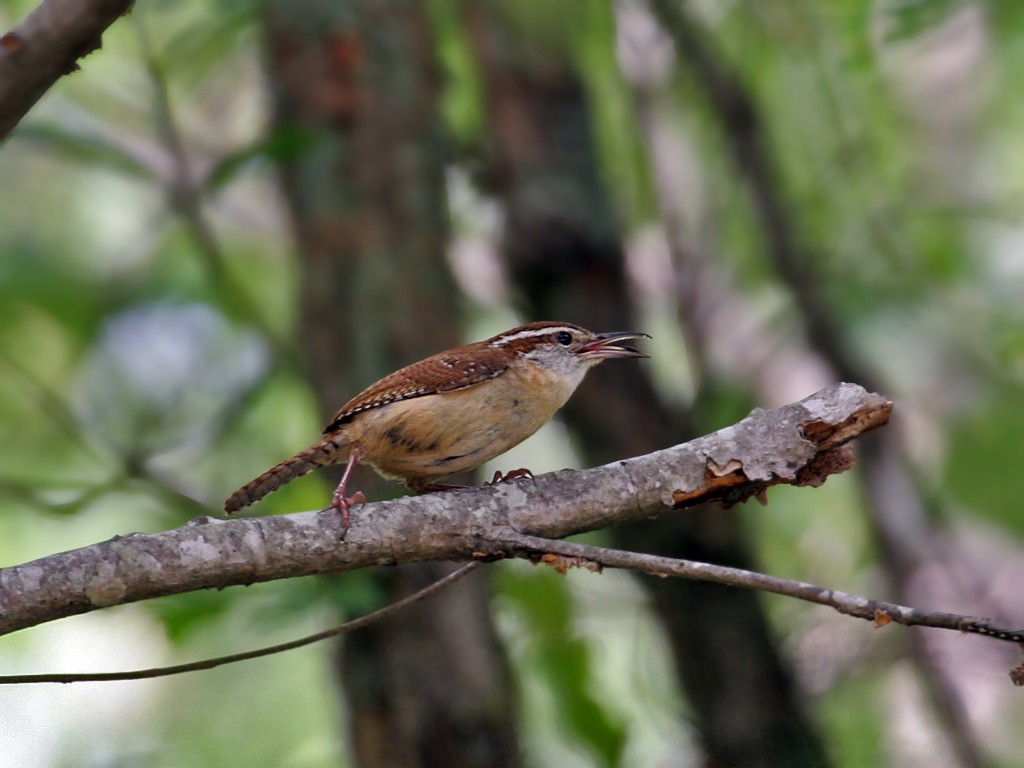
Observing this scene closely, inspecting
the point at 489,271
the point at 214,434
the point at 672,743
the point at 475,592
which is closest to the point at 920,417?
the point at 489,271

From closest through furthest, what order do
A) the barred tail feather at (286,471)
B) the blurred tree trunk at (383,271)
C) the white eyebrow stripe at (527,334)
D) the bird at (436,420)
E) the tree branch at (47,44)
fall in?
the tree branch at (47,44)
the barred tail feather at (286,471)
the bird at (436,420)
the white eyebrow stripe at (527,334)
the blurred tree trunk at (383,271)

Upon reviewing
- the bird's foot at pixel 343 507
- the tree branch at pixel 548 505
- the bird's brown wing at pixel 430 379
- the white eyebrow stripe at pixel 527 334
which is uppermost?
the white eyebrow stripe at pixel 527 334

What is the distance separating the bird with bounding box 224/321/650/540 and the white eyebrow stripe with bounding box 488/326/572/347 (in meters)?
0.35

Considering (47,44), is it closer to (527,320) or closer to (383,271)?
(383,271)

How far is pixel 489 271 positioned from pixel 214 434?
170 inches

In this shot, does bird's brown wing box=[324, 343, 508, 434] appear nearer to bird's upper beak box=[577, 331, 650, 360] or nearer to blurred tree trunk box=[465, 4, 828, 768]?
bird's upper beak box=[577, 331, 650, 360]

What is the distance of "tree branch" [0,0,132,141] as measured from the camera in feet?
9.50

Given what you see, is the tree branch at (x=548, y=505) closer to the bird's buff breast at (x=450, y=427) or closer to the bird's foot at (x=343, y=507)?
the bird's foot at (x=343, y=507)

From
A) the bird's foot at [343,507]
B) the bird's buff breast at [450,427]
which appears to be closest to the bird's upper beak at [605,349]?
the bird's buff breast at [450,427]

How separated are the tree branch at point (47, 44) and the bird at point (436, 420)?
1.67m

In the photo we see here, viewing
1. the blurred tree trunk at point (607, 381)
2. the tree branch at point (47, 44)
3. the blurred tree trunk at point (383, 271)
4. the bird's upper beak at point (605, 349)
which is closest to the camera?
the tree branch at point (47, 44)

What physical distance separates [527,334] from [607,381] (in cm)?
251

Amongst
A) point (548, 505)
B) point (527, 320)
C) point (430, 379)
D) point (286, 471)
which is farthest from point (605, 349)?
point (527, 320)

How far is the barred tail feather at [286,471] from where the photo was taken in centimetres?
412
